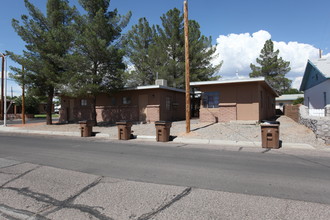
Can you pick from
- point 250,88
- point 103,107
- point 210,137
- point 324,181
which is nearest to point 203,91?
point 250,88

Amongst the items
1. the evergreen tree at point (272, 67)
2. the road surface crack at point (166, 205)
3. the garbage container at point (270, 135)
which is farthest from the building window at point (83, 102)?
the evergreen tree at point (272, 67)

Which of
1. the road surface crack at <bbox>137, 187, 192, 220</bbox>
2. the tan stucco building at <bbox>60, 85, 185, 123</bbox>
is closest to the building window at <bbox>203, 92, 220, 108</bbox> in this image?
the tan stucco building at <bbox>60, 85, 185, 123</bbox>

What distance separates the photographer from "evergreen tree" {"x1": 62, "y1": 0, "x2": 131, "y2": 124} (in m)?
18.7

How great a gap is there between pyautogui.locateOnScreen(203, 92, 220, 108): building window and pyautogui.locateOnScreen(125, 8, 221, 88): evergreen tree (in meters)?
10.1

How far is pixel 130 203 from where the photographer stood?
420 cm

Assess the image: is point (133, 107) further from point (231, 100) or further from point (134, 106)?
point (231, 100)

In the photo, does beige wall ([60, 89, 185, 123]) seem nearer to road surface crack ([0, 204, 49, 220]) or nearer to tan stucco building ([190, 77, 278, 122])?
tan stucco building ([190, 77, 278, 122])

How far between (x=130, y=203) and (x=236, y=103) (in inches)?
593

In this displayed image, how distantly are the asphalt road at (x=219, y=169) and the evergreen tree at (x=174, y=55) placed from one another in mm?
21361

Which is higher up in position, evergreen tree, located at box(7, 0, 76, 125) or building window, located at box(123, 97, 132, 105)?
evergreen tree, located at box(7, 0, 76, 125)

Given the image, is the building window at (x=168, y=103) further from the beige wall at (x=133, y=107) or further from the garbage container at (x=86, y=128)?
the garbage container at (x=86, y=128)

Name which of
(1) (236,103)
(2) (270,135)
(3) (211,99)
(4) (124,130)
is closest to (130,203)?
(2) (270,135)

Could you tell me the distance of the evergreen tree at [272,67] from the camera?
4672 cm

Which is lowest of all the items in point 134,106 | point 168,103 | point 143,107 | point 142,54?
point 143,107
